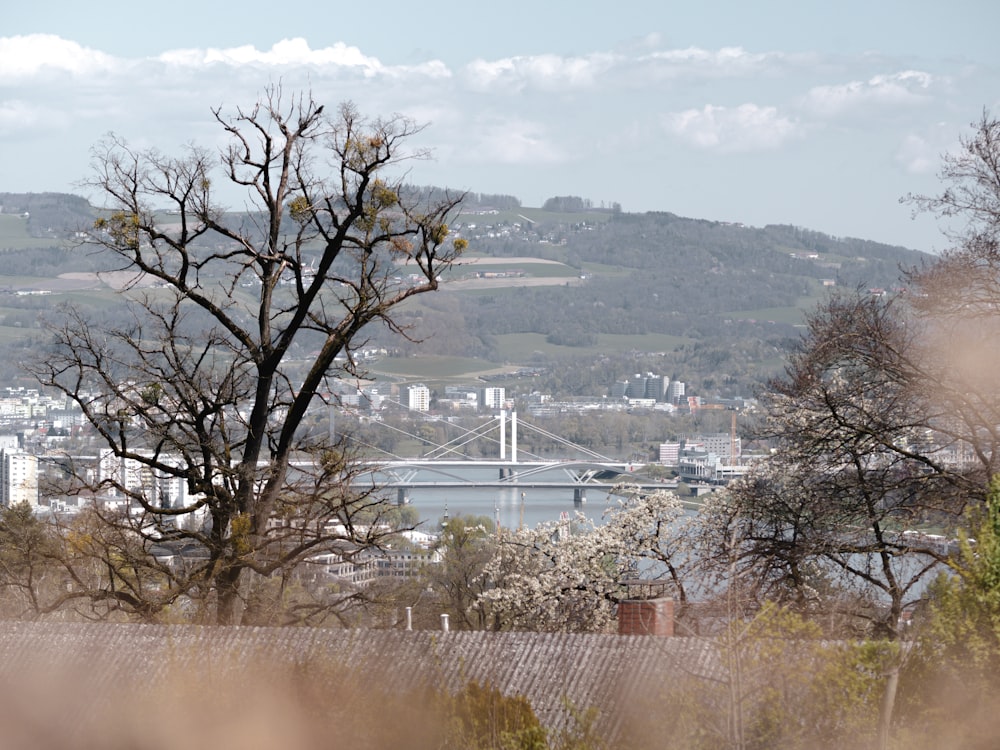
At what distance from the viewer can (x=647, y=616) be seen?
A: 1241 centimetres

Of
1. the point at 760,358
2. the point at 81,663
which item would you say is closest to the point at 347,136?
the point at 81,663

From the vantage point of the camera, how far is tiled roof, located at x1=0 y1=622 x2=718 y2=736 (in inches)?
403

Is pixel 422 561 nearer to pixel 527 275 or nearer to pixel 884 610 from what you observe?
pixel 884 610

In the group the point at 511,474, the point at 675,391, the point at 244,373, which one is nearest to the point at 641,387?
the point at 675,391

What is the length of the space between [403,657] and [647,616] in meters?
2.47

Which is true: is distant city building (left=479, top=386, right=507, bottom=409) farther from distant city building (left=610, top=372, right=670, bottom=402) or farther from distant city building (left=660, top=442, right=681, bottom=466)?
distant city building (left=660, top=442, right=681, bottom=466)

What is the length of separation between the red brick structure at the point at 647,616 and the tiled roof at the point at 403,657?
4.13ft

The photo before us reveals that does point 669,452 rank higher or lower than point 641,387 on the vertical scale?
higher

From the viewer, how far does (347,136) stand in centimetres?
1251

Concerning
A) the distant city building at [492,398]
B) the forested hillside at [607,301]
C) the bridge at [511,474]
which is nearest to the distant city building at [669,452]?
the bridge at [511,474]

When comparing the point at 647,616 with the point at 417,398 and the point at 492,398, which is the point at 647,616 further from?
the point at 492,398

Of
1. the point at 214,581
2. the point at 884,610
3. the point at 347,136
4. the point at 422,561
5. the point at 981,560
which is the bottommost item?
the point at 422,561

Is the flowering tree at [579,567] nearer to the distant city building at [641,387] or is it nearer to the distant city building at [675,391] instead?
the distant city building at [675,391]

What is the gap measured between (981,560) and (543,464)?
70108 millimetres
